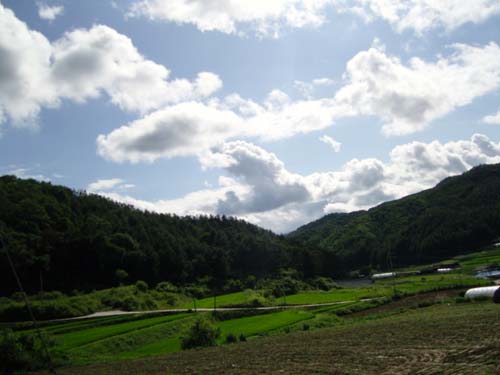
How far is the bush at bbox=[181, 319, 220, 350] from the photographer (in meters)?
36.7

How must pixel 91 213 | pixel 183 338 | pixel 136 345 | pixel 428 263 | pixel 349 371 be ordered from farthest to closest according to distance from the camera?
pixel 428 263, pixel 91 213, pixel 136 345, pixel 183 338, pixel 349 371

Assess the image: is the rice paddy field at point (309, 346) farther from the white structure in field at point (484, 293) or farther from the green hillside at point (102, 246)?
the green hillside at point (102, 246)

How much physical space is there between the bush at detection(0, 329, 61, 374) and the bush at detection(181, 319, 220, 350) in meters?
10.7

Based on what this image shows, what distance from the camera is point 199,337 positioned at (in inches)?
1451

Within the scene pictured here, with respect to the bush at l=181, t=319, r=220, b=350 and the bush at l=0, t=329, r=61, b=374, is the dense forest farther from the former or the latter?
the bush at l=181, t=319, r=220, b=350

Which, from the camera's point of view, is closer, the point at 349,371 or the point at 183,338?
the point at 349,371

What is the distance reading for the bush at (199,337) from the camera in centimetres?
3672

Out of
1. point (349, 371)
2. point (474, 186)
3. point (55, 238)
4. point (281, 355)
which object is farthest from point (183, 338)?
point (474, 186)

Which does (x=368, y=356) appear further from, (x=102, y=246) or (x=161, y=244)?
(x=161, y=244)

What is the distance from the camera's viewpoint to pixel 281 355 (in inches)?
979

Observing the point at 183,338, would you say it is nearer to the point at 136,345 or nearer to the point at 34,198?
the point at 136,345

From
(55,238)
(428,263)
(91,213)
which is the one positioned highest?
(91,213)

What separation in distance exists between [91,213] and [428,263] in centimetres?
10466

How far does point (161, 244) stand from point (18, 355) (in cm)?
9116
